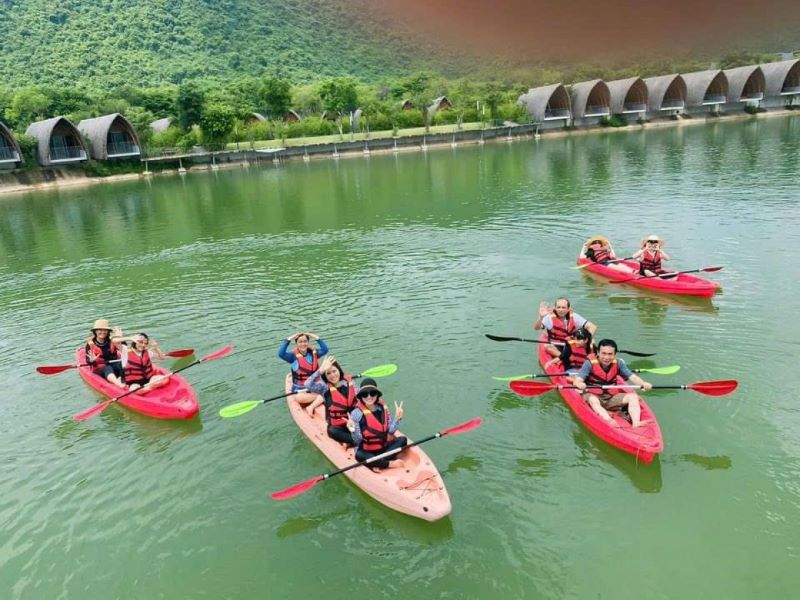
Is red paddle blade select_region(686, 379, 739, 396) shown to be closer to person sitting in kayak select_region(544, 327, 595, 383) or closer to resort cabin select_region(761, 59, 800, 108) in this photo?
person sitting in kayak select_region(544, 327, 595, 383)

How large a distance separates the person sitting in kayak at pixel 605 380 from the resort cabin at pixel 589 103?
7271 cm

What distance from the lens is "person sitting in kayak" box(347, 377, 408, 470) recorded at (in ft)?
26.5

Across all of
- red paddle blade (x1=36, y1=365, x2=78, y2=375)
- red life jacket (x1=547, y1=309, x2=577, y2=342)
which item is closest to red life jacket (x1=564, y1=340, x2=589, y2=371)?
red life jacket (x1=547, y1=309, x2=577, y2=342)

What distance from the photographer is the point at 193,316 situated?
52.6 feet

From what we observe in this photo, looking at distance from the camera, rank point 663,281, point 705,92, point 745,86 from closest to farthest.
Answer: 1. point 663,281
2. point 705,92
3. point 745,86

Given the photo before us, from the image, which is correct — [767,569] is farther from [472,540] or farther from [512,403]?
[512,403]

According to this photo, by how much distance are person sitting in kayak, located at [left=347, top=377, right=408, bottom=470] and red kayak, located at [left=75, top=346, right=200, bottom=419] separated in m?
3.83

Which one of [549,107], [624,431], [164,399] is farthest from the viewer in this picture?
[549,107]

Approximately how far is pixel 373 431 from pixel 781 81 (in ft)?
306

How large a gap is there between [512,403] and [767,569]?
4564 millimetres

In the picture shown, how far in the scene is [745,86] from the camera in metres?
79.4

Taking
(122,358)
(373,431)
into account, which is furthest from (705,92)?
(373,431)

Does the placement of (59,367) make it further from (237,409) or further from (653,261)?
(653,261)

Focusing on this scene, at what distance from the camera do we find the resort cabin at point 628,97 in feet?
247
